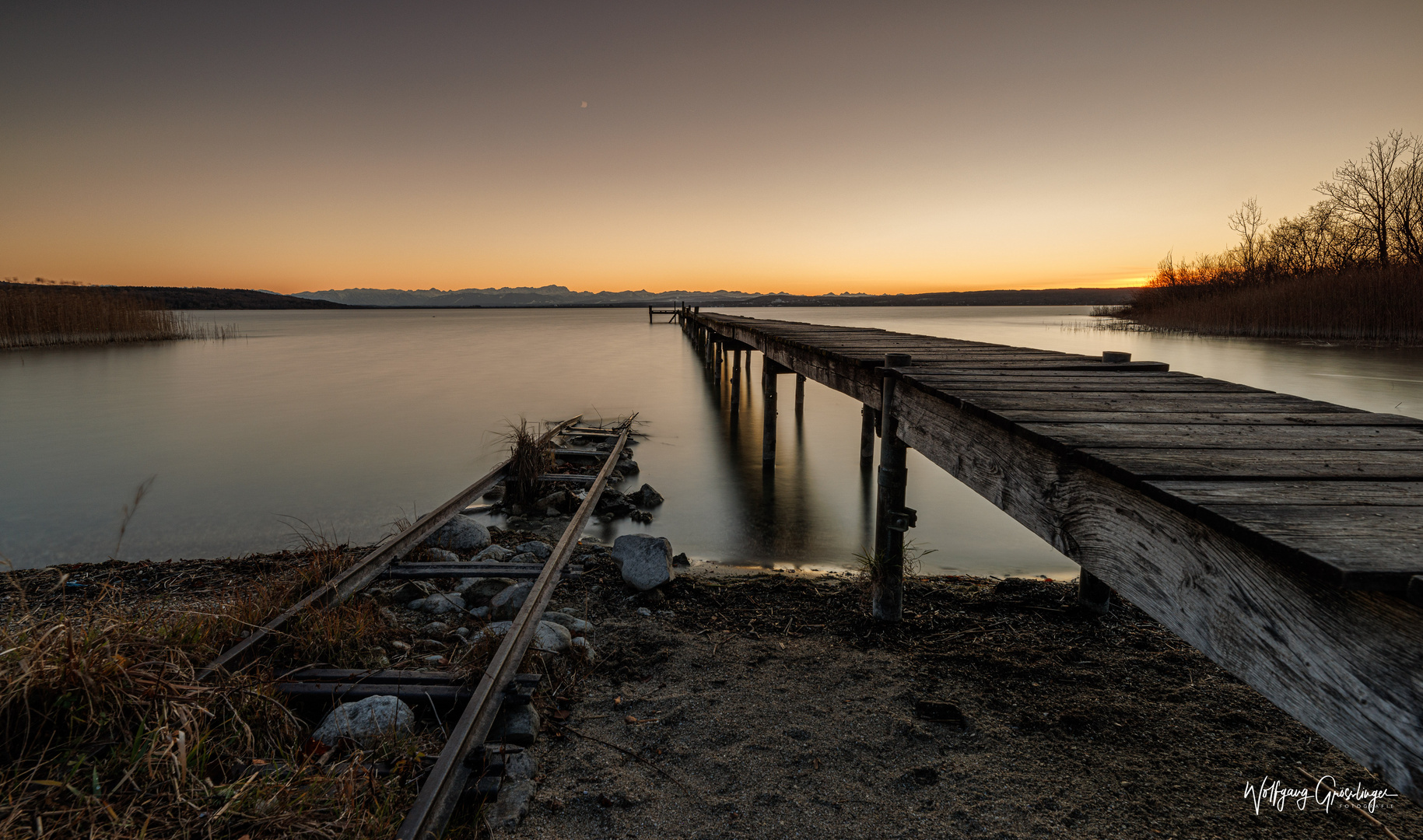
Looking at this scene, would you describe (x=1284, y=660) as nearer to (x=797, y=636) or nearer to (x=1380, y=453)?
(x=1380, y=453)

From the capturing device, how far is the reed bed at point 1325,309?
19.4m

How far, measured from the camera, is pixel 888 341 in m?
8.22

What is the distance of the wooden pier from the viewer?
120cm

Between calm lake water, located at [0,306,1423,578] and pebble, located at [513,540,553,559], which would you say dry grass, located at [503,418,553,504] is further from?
Answer: pebble, located at [513,540,553,559]

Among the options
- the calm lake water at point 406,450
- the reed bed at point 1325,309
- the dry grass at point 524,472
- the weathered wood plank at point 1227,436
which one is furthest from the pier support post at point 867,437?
the reed bed at point 1325,309

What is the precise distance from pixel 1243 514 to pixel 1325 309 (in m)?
27.4

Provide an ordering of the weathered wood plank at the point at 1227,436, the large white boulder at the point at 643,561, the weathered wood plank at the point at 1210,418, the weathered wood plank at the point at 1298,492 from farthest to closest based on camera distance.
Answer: the large white boulder at the point at 643,561
the weathered wood plank at the point at 1210,418
the weathered wood plank at the point at 1227,436
the weathered wood plank at the point at 1298,492

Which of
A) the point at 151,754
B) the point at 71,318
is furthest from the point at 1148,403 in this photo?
the point at 71,318

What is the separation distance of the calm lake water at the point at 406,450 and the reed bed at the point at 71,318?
2.08 ft

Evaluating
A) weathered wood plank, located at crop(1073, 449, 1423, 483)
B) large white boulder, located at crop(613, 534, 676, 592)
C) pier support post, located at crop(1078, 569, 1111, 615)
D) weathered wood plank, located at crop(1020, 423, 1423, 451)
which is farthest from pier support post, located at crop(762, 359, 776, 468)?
weathered wood plank, located at crop(1073, 449, 1423, 483)

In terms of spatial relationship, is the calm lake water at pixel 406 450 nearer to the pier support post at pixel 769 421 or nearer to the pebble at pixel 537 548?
the pier support post at pixel 769 421

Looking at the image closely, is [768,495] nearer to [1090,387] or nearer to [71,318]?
[1090,387]

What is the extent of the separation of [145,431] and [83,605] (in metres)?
9.51

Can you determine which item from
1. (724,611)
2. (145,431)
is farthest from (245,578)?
(145,431)
